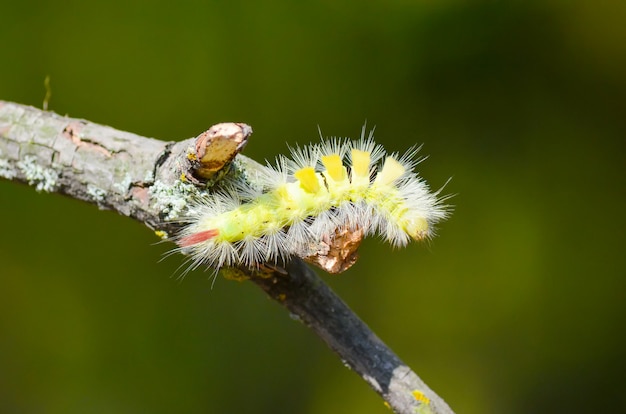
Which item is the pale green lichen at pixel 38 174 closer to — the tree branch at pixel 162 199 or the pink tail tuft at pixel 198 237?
the tree branch at pixel 162 199

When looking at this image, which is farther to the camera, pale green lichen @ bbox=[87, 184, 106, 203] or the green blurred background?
the green blurred background

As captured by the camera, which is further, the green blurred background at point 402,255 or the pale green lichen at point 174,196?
the green blurred background at point 402,255

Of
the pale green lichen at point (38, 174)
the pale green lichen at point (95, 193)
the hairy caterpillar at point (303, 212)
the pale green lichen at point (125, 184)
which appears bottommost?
the hairy caterpillar at point (303, 212)

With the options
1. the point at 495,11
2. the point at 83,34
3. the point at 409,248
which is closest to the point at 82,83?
the point at 83,34


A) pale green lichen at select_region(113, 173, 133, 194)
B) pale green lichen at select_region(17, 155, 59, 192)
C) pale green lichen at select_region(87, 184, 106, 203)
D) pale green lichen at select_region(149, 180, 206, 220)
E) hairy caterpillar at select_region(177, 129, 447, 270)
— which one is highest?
pale green lichen at select_region(17, 155, 59, 192)

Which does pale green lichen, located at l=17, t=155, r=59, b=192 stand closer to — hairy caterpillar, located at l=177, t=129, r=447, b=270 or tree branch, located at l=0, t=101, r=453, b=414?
tree branch, located at l=0, t=101, r=453, b=414

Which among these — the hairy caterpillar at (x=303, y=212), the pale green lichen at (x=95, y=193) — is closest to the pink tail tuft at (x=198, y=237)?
the hairy caterpillar at (x=303, y=212)

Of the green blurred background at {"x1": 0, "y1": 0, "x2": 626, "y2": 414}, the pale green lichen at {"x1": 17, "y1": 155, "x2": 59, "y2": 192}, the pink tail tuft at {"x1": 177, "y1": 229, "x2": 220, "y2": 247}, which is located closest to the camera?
the pink tail tuft at {"x1": 177, "y1": 229, "x2": 220, "y2": 247}

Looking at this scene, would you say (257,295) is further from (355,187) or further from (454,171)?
(355,187)

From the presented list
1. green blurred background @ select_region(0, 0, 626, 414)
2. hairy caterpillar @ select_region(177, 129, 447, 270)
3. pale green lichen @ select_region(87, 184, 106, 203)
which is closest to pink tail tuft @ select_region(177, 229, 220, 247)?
hairy caterpillar @ select_region(177, 129, 447, 270)
